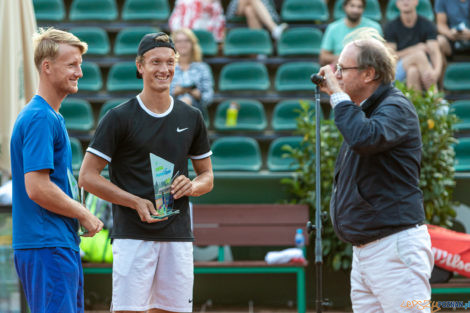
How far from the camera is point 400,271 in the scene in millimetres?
3043

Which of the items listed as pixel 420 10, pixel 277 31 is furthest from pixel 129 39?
pixel 420 10

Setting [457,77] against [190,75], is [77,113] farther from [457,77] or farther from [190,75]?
[457,77]

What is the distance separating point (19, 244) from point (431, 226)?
3.91 meters

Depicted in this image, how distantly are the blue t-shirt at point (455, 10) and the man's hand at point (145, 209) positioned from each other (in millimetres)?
7029

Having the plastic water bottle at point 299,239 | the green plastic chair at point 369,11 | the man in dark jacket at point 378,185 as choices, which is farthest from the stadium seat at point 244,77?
the man in dark jacket at point 378,185

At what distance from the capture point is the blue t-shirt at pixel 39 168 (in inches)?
114

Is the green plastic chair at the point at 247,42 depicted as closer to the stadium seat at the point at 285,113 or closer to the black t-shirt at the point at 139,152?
the stadium seat at the point at 285,113

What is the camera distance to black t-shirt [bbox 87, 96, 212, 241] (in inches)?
139

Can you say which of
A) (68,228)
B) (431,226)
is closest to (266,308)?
(431,226)

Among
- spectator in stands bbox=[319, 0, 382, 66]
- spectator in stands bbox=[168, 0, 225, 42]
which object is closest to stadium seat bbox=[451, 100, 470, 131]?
spectator in stands bbox=[319, 0, 382, 66]

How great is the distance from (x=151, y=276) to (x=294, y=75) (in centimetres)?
607

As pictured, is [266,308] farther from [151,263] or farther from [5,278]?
[151,263]

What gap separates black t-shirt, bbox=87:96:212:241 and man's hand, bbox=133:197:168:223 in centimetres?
7

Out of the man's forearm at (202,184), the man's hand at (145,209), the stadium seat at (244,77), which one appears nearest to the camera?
the man's hand at (145,209)
